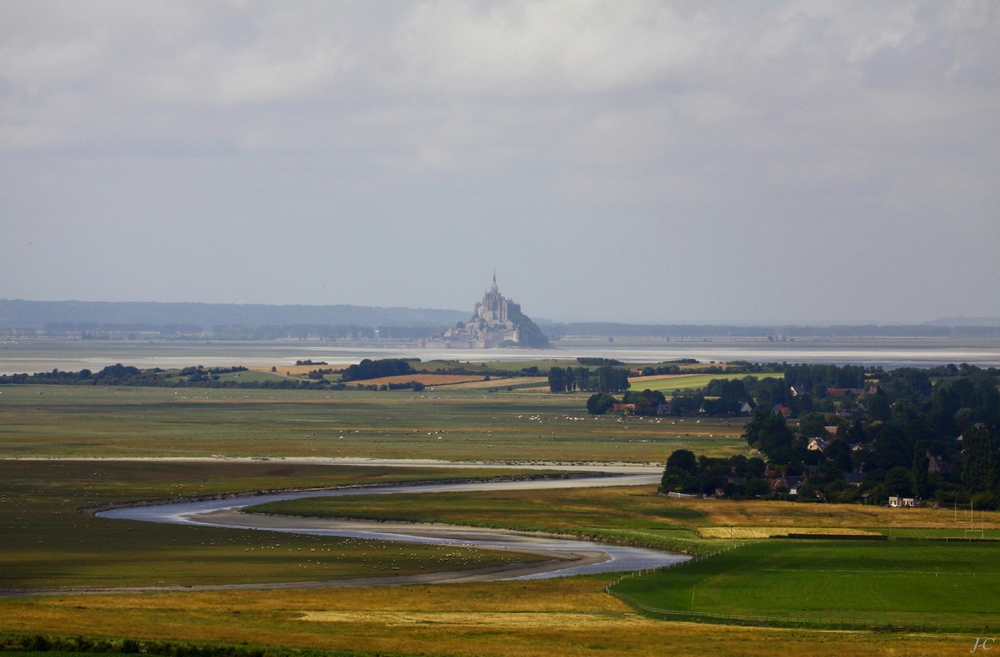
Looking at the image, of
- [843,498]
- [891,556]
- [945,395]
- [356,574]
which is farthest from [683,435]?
[356,574]

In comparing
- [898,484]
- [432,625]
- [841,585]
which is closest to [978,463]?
[898,484]

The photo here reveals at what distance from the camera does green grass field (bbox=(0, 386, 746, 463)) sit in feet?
335

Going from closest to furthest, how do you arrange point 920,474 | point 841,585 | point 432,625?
point 432,625, point 841,585, point 920,474

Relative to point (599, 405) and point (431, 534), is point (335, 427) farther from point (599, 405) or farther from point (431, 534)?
point (431, 534)

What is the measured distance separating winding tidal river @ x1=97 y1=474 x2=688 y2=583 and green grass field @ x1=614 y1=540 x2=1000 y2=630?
3849 millimetres

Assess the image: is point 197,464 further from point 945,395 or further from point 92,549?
point 945,395

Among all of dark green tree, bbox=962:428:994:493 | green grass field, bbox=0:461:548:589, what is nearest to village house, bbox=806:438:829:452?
dark green tree, bbox=962:428:994:493

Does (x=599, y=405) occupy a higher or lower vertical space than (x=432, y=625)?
higher

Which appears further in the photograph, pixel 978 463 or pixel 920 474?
pixel 978 463

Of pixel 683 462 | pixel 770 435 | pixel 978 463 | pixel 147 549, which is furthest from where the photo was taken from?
pixel 770 435

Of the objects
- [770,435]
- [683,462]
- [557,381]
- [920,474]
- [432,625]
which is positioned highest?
[557,381]

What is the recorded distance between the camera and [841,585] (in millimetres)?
50656

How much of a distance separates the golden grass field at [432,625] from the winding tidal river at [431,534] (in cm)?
561

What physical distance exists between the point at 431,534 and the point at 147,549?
13.7 meters
